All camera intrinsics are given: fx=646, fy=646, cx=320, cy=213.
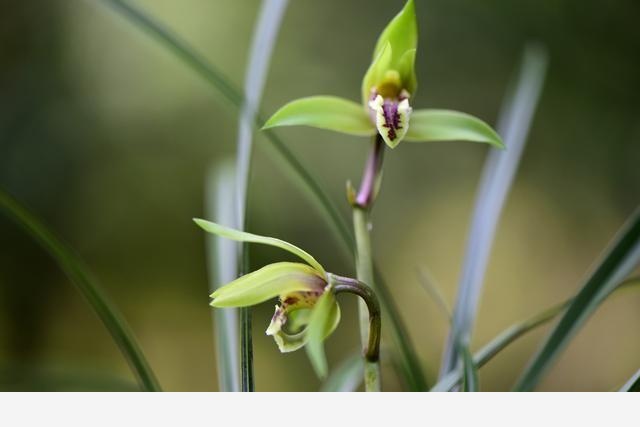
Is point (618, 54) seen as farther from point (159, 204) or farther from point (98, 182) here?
point (98, 182)

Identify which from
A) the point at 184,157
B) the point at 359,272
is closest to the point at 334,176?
the point at 184,157

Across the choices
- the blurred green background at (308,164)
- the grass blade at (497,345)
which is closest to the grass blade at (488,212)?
the grass blade at (497,345)

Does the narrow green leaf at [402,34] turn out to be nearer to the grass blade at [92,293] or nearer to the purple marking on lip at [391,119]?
the purple marking on lip at [391,119]

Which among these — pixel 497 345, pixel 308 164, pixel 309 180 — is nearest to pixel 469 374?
pixel 497 345

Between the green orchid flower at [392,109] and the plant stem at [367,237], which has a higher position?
the green orchid flower at [392,109]

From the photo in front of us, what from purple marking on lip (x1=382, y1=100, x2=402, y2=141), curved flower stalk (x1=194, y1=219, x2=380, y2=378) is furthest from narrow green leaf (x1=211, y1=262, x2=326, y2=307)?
purple marking on lip (x1=382, y1=100, x2=402, y2=141)
